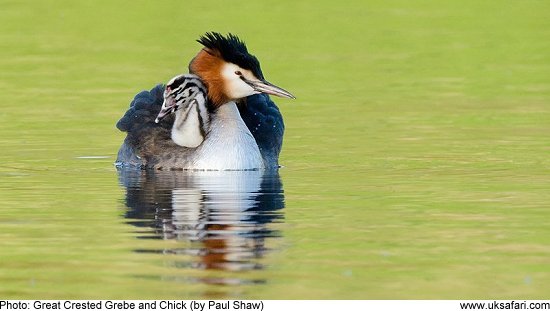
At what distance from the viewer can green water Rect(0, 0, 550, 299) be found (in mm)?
11602

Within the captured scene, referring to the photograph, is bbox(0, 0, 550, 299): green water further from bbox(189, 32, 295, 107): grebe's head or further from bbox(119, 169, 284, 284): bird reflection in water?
bbox(189, 32, 295, 107): grebe's head

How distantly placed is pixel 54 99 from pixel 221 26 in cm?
1078

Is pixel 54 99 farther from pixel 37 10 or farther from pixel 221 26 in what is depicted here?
pixel 37 10

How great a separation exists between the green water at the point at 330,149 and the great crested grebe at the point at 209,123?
503 millimetres

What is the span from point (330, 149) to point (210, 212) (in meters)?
4.43

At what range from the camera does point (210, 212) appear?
46.9ft

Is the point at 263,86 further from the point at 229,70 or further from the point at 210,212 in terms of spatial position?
the point at 210,212

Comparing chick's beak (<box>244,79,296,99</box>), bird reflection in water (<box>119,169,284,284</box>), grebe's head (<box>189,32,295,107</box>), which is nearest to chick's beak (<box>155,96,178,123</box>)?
grebe's head (<box>189,32,295,107</box>)

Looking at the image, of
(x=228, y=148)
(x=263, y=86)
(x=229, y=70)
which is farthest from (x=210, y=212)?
(x=229, y=70)

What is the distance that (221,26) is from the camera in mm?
33812

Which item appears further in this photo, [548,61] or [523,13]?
[523,13]

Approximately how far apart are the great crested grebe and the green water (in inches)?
19.8

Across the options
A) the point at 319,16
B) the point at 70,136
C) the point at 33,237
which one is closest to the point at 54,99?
the point at 70,136

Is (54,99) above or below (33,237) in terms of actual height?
above
